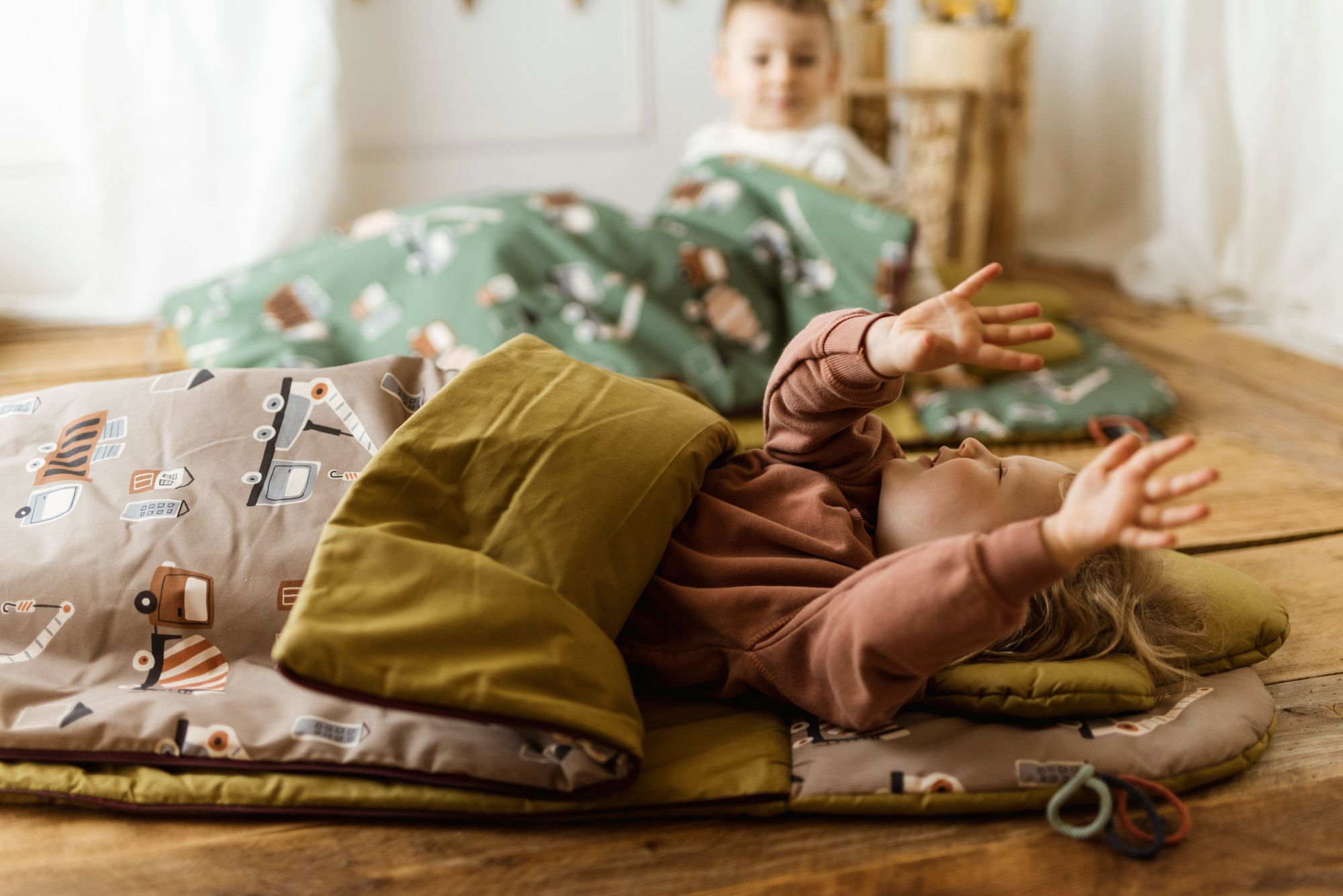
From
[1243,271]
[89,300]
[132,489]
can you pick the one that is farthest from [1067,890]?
[89,300]

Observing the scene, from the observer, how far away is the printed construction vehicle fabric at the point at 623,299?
68.8 inches

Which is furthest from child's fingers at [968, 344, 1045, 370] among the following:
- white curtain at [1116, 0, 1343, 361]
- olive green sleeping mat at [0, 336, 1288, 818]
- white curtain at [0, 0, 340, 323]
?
white curtain at [0, 0, 340, 323]

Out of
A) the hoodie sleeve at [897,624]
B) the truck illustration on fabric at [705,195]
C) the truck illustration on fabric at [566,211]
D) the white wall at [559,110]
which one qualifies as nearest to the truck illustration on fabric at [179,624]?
the hoodie sleeve at [897,624]

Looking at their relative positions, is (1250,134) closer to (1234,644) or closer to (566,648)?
(1234,644)

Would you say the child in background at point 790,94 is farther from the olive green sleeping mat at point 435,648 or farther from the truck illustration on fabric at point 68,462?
the truck illustration on fabric at point 68,462

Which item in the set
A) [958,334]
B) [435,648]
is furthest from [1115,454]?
[435,648]

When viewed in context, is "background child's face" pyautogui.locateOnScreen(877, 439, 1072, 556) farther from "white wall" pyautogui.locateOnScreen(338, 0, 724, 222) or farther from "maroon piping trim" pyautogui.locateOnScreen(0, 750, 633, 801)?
"white wall" pyautogui.locateOnScreen(338, 0, 724, 222)

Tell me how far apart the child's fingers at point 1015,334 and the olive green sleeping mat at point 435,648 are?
30cm

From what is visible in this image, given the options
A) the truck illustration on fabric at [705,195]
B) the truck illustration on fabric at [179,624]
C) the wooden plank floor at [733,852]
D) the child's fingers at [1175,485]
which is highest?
the truck illustration on fabric at [705,195]

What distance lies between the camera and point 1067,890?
32.3 inches

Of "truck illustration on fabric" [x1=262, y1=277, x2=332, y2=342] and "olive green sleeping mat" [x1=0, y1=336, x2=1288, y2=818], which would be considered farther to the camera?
"truck illustration on fabric" [x1=262, y1=277, x2=332, y2=342]

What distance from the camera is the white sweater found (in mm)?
2154

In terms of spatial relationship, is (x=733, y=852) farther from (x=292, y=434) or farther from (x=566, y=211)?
(x=566, y=211)

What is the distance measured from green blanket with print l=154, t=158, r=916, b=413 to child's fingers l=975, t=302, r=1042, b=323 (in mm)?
855
